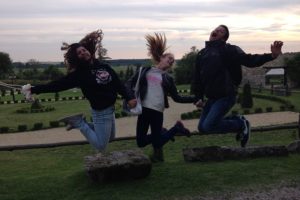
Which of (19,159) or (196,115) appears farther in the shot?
(196,115)

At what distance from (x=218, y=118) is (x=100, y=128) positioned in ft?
5.05

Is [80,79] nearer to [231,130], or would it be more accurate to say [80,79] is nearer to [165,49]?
[165,49]

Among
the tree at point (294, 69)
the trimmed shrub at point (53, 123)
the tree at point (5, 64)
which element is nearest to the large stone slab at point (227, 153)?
the trimmed shrub at point (53, 123)

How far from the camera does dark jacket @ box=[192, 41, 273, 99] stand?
6625mm

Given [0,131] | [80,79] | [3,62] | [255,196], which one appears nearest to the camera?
[255,196]

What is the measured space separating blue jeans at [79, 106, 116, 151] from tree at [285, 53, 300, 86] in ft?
131

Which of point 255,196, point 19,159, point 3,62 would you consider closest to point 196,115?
point 19,159

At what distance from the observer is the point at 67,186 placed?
5.85 metres

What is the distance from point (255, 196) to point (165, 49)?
96.7 inches

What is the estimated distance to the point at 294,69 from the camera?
1751 inches

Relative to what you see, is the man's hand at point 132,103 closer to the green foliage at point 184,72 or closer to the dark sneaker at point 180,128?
the dark sneaker at point 180,128

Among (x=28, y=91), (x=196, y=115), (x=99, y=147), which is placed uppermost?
(x=28, y=91)

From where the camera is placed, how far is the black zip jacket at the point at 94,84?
6.11 metres

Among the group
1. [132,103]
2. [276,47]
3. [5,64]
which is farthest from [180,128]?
[5,64]
